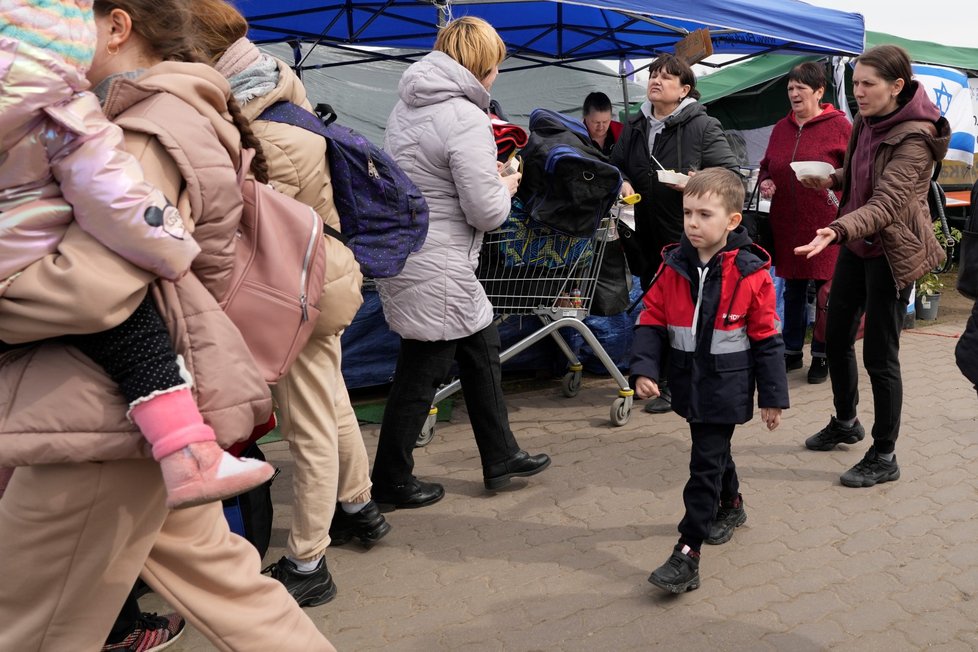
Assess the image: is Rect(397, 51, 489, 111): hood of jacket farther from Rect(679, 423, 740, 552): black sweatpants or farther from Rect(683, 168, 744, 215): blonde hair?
Rect(679, 423, 740, 552): black sweatpants

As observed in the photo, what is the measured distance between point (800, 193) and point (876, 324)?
215cm

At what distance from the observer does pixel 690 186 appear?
3281mm

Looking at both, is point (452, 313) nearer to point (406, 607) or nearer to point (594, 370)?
point (406, 607)

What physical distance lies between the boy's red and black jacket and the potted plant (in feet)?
18.1

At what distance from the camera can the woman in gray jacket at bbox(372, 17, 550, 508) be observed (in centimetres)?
364

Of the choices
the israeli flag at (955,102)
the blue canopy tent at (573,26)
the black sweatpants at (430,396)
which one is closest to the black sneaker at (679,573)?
the black sweatpants at (430,396)

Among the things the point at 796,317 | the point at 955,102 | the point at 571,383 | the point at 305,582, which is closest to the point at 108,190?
the point at 305,582

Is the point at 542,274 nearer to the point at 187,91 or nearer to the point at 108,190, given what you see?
the point at 187,91

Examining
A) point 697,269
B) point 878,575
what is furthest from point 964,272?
point 878,575

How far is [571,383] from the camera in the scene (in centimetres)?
569

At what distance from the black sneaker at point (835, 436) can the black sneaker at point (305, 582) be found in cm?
→ 265

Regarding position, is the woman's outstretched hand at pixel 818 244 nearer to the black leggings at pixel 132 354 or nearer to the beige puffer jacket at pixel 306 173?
the beige puffer jacket at pixel 306 173

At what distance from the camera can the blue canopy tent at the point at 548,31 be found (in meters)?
5.55

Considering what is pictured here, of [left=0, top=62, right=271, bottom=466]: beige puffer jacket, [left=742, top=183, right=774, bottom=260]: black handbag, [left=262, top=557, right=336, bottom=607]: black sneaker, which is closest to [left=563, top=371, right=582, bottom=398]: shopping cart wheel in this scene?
[left=742, top=183, right=774, bottom=260]: black handbag
